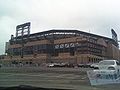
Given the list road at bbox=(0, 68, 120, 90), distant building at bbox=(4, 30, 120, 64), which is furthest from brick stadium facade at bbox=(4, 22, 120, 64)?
road at bbox=(0, 68, 120, 90)

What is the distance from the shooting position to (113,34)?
14625 centimetres

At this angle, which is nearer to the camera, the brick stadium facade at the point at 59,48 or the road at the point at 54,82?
the road at the point at 54,82

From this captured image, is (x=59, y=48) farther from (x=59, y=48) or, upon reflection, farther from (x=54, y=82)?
(x=54, y=82)

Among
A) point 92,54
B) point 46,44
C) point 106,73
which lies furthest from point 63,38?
point 106,73

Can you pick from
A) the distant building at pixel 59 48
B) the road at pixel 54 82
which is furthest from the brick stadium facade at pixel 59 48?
the road at pixel 54 82

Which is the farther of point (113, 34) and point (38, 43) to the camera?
point (113, 34)

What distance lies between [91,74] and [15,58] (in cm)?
12711

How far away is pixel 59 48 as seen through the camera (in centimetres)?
12631

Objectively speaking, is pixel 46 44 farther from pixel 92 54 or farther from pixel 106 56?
pixel 106 56

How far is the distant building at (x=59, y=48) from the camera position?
113125 mm

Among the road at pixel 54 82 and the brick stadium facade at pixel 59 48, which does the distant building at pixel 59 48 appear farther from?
the road at pixel 54 82

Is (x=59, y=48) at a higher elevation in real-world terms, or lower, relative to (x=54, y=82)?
higher

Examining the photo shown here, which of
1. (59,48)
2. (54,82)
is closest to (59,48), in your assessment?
(59,48)

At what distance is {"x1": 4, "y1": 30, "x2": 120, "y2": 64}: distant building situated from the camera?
11312 cm
